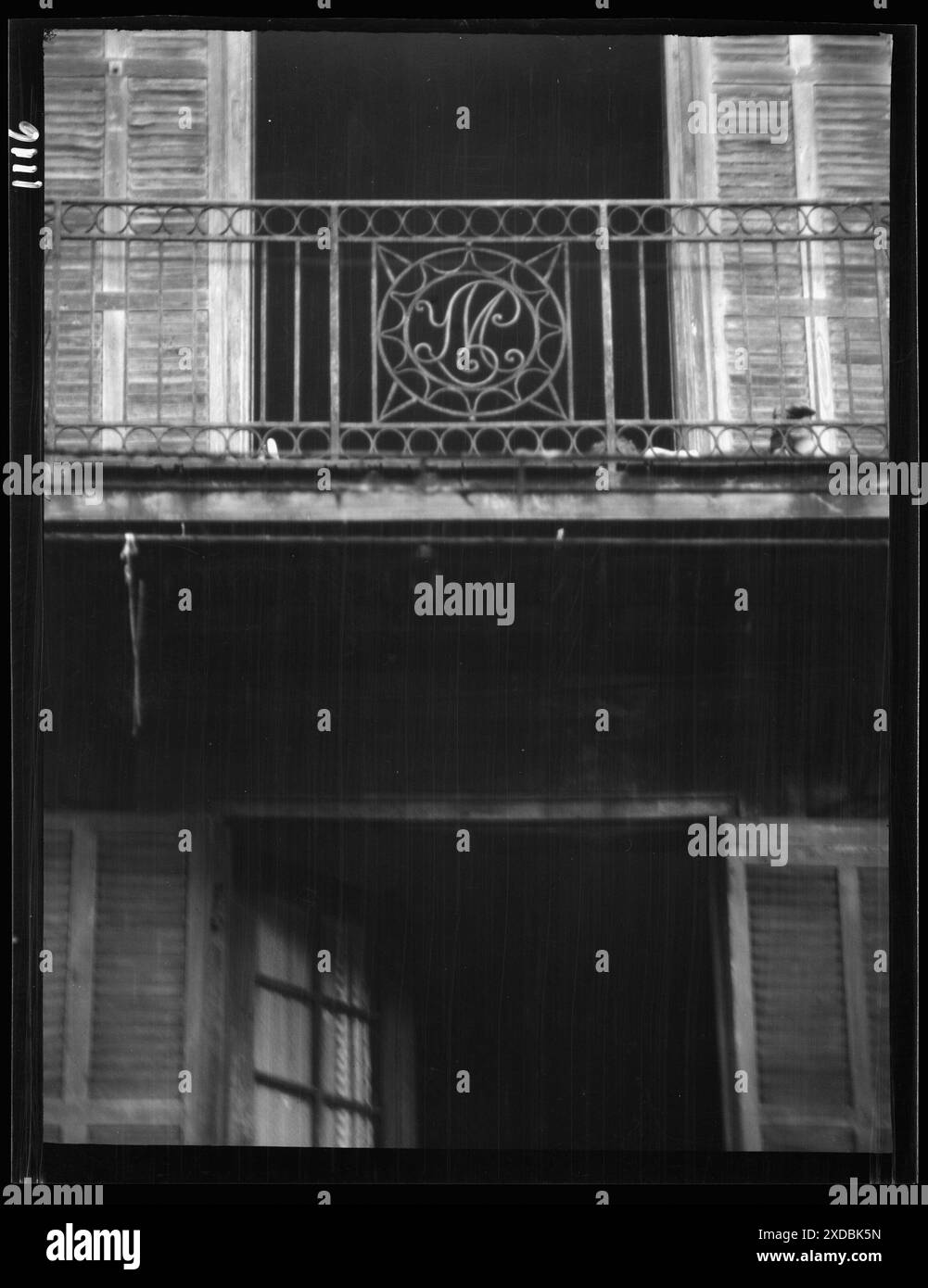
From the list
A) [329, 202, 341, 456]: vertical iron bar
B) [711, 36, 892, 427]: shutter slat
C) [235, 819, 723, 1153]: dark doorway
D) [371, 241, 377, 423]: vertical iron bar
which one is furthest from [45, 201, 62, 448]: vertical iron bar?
[711, 36, 892, 427]: shutter slat

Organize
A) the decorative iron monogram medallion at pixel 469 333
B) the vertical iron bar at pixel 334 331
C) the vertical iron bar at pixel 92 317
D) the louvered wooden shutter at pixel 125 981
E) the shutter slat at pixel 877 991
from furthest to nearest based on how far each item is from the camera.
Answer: the vertical iron bar at pixel 92 317, the decorative iron monogram medallion at pixel 469 333, the vertical iron bar at pixel 334 331, the louvered wooden shutter at pixel 125 981, the shutter slat at pixel 877 991

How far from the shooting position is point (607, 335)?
7148mm

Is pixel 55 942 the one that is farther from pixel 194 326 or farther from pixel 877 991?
pixel 877 991

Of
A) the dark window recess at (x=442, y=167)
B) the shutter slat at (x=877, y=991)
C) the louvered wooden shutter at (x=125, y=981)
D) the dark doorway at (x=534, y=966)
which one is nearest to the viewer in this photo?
the shutter slat at (x=877, y=991)

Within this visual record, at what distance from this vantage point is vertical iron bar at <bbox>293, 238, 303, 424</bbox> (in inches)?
280

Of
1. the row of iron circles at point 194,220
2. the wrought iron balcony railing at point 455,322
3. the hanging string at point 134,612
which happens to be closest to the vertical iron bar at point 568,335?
the wrought iron balcony railing at point 455,322

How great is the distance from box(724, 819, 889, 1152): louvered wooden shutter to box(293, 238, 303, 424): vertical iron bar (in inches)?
92.0

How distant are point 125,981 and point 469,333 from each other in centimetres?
267

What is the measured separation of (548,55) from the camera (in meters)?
7.69

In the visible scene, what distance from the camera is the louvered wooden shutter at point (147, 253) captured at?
Result: 288 inches

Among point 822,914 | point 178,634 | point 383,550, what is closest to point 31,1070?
point 178,634

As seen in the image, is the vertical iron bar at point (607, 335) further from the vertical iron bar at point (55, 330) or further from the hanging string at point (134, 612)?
the vertical iron bar at point (55, 330)

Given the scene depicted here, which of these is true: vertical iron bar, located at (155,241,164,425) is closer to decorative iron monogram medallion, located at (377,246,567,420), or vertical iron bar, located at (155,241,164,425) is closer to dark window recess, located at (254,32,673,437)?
dark window recess, located at (254,32,673,437)

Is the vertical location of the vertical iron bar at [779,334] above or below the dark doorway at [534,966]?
above
